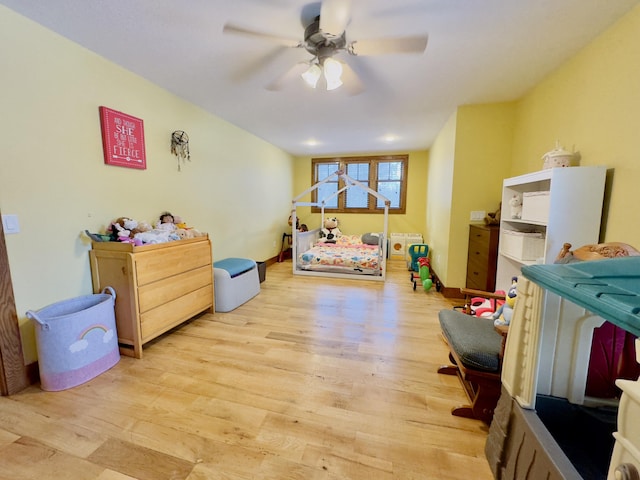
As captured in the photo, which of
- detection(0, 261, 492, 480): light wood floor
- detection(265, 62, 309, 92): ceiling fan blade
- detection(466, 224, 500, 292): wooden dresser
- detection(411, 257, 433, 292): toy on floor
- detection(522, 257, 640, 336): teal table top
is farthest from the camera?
detection(411, 257, 433, 292): toy on floor

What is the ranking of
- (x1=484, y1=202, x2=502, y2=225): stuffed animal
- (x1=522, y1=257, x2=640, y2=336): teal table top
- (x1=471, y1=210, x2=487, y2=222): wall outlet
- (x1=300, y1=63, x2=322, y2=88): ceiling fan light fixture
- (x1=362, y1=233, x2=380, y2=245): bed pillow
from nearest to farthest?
(x1=522, y1=257, x2=640, y2=336): teal table top
(x1=300, y1=63, x2=322, y2=88): ceiling fan light fixture
(x1=484, y1=202, x2=502, y2=225): stuffed animal
(x1=471, y1=210, x2=487, y2=222): wall outlet
(x1=362, y1=233, x2=380, y2=245): bed pillow

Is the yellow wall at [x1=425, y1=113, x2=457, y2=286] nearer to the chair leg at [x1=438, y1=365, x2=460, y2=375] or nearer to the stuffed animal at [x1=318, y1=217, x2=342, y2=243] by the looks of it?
the chair leg at [x1=438, y1=365, x2=460, y2=375]

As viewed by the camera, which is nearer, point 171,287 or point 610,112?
point 610,112

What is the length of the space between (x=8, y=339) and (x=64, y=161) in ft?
3.95

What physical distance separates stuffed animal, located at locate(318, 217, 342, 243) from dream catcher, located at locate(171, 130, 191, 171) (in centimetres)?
317

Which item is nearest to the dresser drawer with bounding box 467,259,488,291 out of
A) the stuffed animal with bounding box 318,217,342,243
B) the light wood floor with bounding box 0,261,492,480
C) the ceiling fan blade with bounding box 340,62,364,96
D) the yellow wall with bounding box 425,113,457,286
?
the yellow wall with bounding box 425,113,457,286

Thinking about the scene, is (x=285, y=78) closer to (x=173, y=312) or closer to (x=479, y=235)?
(x=173, y=312)

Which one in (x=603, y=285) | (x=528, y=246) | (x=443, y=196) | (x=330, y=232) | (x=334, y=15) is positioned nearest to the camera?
(x=603, y=285)

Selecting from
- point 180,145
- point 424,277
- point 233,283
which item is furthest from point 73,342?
point 424,277

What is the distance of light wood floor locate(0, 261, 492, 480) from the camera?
1.19 m

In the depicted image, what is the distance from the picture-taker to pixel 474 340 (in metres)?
1.51

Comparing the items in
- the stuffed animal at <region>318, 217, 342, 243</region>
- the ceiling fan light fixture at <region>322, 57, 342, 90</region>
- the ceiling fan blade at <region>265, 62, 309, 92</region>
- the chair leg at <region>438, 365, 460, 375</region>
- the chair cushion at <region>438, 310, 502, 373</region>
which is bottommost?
the chair leg at <region>438, 365, 460, 375</region>

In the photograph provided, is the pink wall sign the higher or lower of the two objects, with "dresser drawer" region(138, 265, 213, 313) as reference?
higher

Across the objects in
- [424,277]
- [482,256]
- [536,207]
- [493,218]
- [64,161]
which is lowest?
[424,277]
